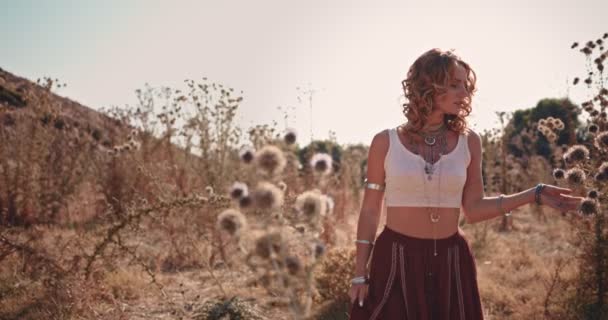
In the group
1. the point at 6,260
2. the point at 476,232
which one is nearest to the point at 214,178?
the point at 6,260

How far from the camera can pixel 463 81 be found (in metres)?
2.44

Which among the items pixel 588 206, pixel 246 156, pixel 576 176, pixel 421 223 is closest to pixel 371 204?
pixel 421 223

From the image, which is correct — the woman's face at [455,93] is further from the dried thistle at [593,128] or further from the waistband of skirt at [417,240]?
the dried thistle at [593,128]

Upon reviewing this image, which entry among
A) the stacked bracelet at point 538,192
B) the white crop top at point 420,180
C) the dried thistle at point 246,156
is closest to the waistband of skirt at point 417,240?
the white crop top at point 420,180

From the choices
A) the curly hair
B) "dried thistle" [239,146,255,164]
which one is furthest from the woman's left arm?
"dried thistle" [239,146,255,164]

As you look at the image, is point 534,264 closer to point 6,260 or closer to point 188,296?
point 188,296

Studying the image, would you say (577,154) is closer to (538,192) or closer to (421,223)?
(538,192)

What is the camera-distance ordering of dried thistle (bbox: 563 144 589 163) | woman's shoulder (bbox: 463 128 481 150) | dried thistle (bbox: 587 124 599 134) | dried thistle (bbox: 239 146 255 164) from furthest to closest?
1. dried thistle (bbox: 587 124 599 134)
2. dried thistle (bbox: 563 144 589 163)
3. woman's shoulder (bbox: 463 128 481 150)
4. dried thistle (bbox: 239 146 255 164)

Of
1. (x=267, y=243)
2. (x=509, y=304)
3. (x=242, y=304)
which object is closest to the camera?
(x=267, y=243)

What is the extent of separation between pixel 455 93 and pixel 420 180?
17.5 inches

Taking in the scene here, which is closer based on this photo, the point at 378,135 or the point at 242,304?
the point at 378,135

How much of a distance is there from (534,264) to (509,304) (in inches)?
54.9

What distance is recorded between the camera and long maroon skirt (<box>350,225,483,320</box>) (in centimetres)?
222

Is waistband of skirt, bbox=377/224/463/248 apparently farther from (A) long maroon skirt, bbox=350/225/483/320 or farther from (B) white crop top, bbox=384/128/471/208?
(B) white crop top, bbox=384/128/471/208
